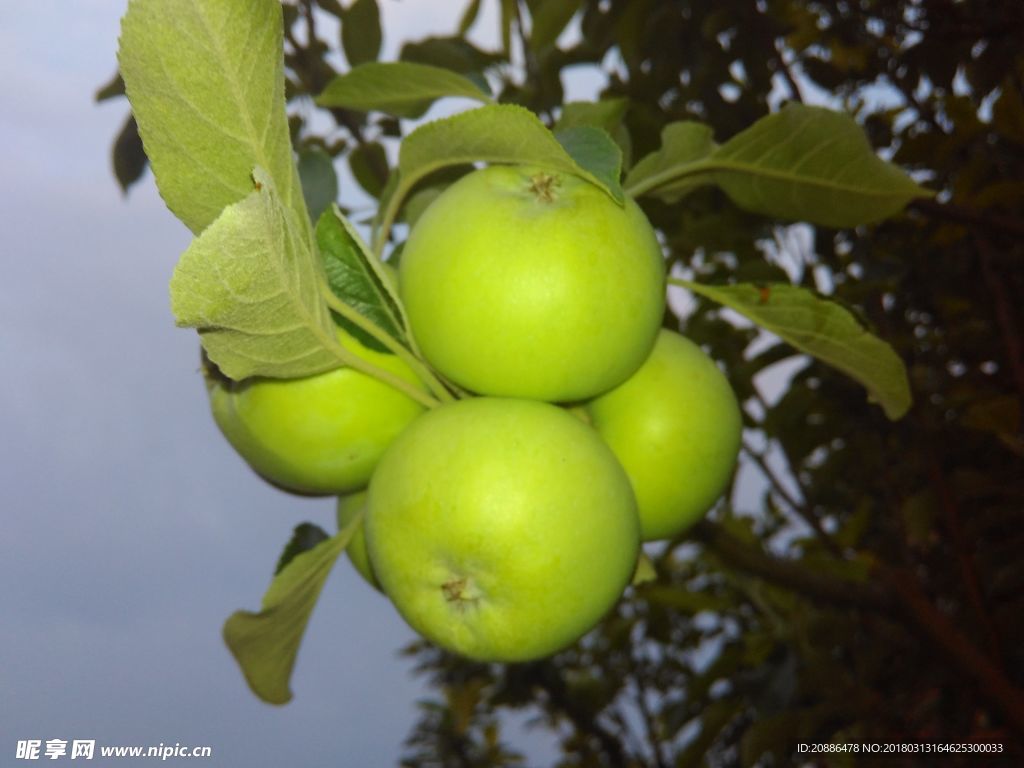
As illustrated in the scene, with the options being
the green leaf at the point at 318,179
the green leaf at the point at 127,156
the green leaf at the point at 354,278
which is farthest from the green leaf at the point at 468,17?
the green leaf at the point at 354,278

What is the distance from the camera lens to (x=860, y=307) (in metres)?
1.41

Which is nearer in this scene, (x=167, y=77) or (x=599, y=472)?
(x=167, y=77)

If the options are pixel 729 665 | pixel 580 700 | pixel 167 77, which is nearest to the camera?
pixel 167 77

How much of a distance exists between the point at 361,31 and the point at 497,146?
3.14ft

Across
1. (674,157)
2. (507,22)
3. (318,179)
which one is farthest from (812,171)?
(507,22)

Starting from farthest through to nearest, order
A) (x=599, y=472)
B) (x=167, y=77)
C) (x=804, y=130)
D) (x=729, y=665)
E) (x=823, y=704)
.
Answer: (x=729, y=665) < (x=823, y=704) < (x=804, y=130) < (x=599, y=472) < (x=167, y=77)

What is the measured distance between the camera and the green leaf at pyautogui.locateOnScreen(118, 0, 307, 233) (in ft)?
1.83

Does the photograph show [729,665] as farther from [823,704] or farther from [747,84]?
[747,84]

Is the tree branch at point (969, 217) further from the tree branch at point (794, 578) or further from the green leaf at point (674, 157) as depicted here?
the tree branch at point (794, 578)

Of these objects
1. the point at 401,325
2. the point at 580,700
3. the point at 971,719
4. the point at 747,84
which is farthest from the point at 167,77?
the point at 580,700

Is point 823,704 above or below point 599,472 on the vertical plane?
below

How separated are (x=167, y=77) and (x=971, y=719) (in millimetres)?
1830

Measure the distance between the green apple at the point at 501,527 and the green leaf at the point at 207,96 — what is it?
236mm

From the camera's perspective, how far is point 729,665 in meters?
1.66
